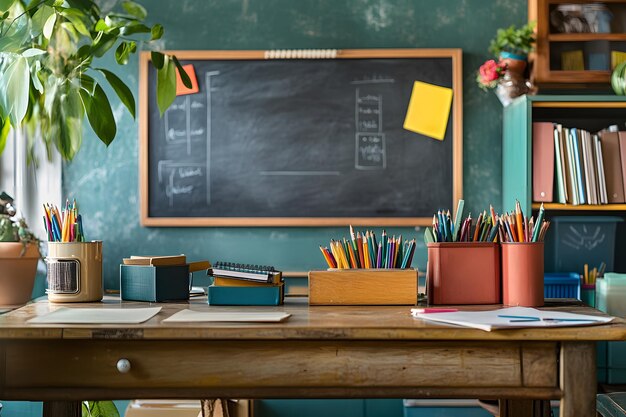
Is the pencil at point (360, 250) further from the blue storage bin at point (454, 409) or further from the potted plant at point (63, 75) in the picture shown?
the blue storage bin at point (454, 409)

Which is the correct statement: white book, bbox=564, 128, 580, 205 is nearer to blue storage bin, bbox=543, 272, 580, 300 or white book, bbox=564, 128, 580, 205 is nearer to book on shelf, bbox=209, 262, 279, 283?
blue storage bin, bbox=543, 272, 580, 300

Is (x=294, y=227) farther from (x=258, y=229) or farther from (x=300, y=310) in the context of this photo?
(x=300, y=310)

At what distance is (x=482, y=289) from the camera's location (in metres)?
1.86

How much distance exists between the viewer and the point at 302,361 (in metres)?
1.52

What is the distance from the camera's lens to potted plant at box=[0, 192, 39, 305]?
245cm

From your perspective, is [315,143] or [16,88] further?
[315,143]

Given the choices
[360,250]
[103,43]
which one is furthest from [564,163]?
[103,43]

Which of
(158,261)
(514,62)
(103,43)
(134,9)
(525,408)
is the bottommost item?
(525,408)

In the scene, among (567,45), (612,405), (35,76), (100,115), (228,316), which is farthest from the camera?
(567,45)

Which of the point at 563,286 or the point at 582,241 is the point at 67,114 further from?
the point at 582,241

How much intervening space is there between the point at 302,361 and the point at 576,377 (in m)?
0.53

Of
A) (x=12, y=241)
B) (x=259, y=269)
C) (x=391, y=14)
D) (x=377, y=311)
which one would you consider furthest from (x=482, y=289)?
(x=391, y=14)

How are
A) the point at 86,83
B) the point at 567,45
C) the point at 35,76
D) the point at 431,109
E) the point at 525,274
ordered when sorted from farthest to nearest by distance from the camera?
the point at 431,109, the point at 567,45, the point at 86,83, the point at 35,76, the point at 525,274

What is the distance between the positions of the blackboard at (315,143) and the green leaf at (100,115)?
120cm
